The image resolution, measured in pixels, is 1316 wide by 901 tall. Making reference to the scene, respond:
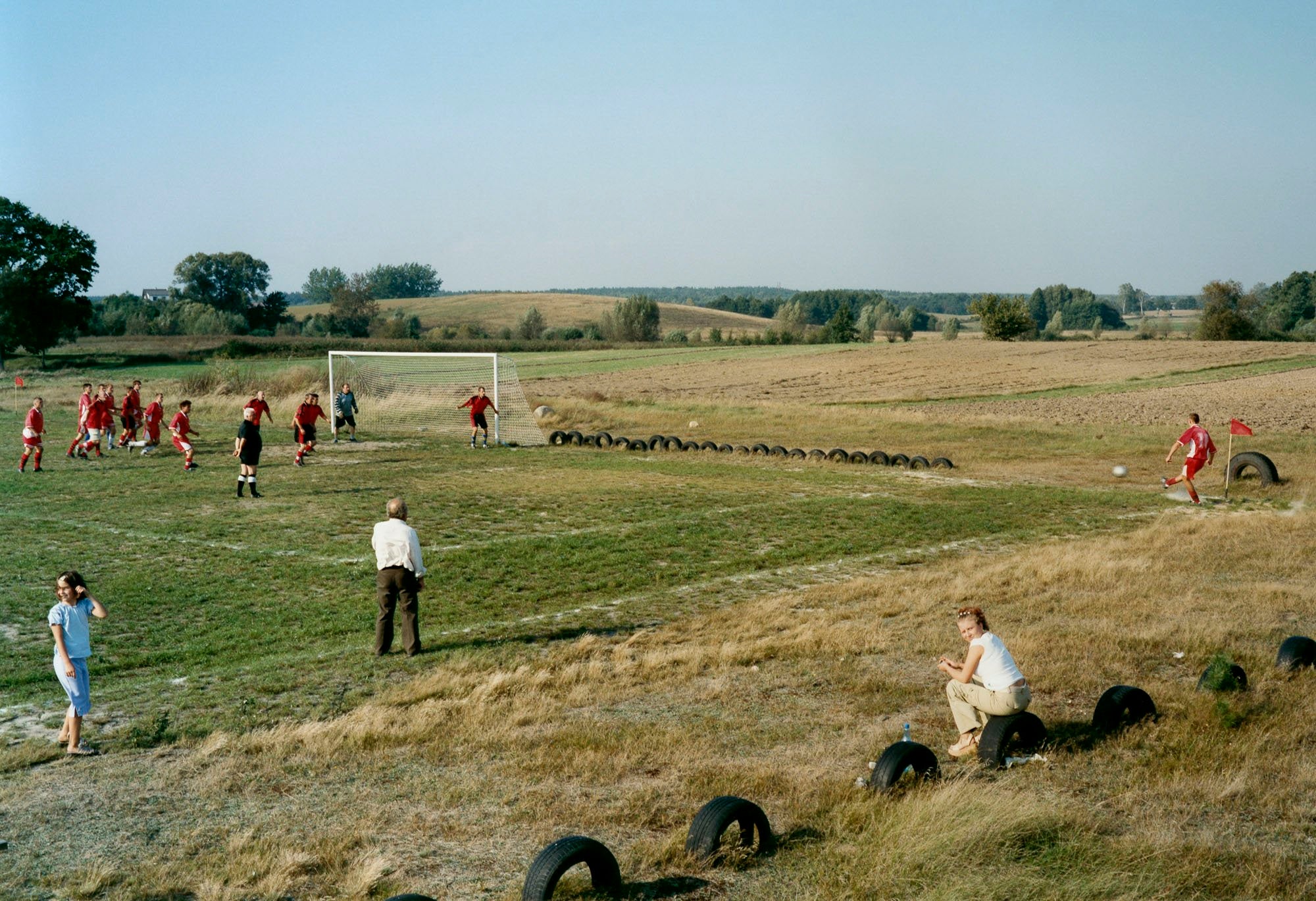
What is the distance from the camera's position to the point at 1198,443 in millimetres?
22500

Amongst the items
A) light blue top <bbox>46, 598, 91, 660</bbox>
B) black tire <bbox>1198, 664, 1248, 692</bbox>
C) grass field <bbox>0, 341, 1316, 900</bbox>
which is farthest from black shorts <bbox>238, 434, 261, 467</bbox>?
black tire <bbox>1198, 664, 1248, 692</bbox>

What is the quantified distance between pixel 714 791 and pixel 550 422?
104 ft

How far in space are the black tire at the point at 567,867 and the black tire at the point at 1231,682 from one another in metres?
6.09

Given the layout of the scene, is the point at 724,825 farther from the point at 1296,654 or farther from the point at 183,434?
the point at 183,434

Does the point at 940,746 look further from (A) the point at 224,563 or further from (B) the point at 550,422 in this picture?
(B) the point at 550,422

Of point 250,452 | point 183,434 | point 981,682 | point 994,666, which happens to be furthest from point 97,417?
point 994,666

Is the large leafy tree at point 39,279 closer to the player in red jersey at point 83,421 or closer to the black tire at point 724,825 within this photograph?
the player in red jersey at point 83,421

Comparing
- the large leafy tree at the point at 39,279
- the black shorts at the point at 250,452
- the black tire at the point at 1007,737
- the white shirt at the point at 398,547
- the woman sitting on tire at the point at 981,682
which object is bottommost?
the black tire at the point at 1007,737

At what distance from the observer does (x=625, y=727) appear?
9.24 meters

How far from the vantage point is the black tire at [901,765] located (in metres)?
7.53

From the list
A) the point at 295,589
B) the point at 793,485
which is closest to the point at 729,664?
the point at 295,589

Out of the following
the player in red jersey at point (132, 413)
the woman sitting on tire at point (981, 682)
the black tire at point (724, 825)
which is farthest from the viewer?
the player in red jersey at point (132, 413)

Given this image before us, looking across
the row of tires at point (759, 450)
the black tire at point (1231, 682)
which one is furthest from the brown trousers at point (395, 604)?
the row of tires at point (759, 450)

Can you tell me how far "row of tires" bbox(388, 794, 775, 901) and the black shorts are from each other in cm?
1668
